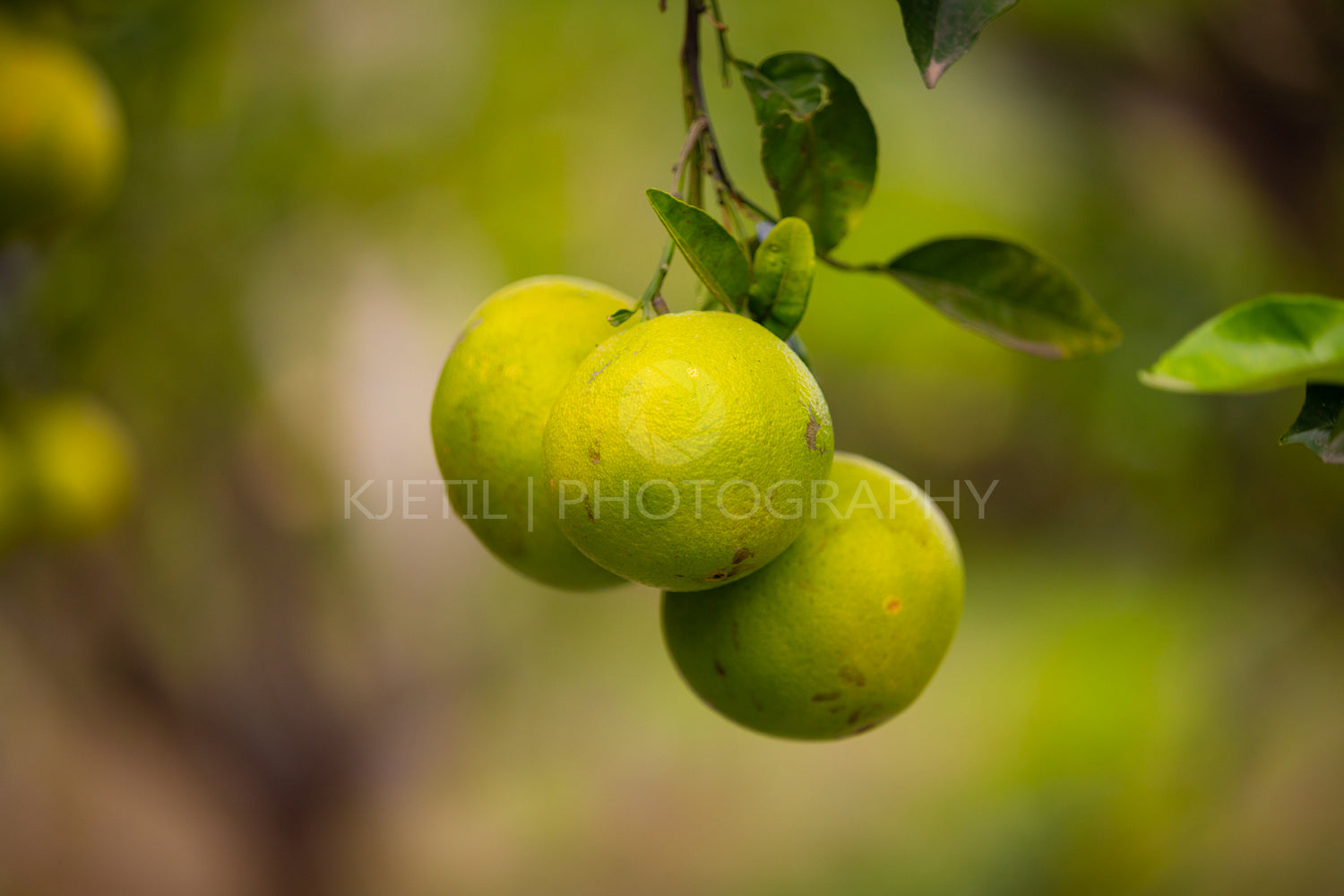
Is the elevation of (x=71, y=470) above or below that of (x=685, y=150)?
below

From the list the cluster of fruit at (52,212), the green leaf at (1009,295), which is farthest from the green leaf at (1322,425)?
the cluster of fruit at (52,212)

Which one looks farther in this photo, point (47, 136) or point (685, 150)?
point (47, 136)

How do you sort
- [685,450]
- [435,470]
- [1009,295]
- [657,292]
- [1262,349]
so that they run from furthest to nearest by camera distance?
[435,470] → [1009,295] → [657,292] → [685,450] → [1262,349]

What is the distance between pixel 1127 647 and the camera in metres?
3.25

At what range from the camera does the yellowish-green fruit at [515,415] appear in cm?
68

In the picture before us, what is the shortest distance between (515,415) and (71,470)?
1298 millimetres

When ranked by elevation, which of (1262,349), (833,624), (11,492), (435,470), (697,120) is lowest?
(435,470)

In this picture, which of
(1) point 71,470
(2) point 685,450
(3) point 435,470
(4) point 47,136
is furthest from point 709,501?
(3) point 435,470

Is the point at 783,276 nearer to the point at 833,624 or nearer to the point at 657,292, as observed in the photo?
the point at 657,292

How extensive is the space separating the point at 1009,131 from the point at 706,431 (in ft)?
8.65

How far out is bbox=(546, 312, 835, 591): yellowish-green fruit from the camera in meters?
0.52

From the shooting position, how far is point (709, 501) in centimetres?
53

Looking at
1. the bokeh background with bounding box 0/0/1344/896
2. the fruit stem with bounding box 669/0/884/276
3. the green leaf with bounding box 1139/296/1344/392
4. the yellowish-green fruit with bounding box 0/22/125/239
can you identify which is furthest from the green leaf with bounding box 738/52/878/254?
the bokeh background with bounding box 0/0/1344/896

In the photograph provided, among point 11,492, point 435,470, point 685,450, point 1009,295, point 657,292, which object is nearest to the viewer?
point 685,450
